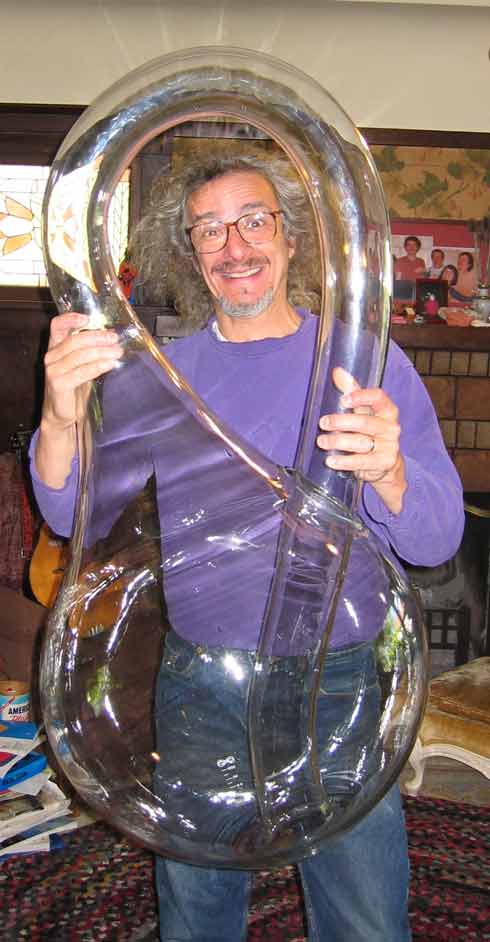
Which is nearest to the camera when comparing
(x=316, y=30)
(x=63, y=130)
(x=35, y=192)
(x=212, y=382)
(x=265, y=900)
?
(x=212, y=382)

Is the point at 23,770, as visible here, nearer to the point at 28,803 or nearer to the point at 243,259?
the point at 28,803

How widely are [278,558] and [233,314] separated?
0.39m

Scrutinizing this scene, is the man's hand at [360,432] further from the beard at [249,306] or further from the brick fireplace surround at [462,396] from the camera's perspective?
the brick fireplace surround at [462,396]

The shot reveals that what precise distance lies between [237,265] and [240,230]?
37mm

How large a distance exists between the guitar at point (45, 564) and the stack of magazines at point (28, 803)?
0.55 meters

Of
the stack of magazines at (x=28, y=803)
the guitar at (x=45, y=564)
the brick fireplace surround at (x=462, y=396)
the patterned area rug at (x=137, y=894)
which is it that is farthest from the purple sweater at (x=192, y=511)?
the brick fireplace surround at (x=462, y=396)

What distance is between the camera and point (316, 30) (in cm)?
238

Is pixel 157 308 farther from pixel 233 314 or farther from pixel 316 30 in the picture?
pixel 233 314

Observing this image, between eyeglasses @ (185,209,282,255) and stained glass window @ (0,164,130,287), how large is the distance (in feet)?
6.93

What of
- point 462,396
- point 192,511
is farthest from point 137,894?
point 462,396

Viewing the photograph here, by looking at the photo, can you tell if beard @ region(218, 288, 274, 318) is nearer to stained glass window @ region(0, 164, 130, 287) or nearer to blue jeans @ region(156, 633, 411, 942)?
blue jeans @ region(156, 633, 411, 942)

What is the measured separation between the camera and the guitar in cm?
245

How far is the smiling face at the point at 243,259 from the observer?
79 centimetres

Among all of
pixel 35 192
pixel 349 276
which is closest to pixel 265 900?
pixel 349 276
